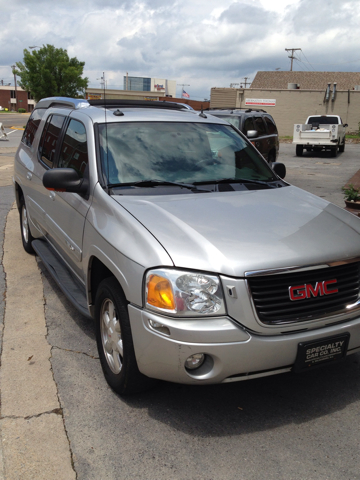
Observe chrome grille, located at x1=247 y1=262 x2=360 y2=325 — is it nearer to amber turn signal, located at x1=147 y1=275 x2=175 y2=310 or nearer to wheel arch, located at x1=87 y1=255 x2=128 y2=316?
amber turn signal, located at x1=147 y1=275 x2=175 y2=310

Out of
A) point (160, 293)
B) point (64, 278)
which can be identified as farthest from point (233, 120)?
point (160, 293)

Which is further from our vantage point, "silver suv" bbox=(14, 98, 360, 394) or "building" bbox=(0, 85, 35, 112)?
"building" bbox=(0, 85, 35, 112)

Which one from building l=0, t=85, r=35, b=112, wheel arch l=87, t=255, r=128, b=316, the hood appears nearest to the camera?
the hood

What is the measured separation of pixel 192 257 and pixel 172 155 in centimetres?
154

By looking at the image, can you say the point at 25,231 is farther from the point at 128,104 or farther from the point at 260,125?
the point at 260,125

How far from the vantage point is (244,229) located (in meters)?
3.01

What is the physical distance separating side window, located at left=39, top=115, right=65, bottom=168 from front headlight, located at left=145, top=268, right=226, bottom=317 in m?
2.57

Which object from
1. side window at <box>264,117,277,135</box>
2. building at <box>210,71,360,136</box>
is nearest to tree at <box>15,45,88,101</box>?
building at <box>210,71,360,136</box>

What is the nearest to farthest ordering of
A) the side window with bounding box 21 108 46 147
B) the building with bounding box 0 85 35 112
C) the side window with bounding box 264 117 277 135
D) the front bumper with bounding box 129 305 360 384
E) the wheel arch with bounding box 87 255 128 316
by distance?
1. the front bumper with bounding box 129 305 360 384
2. the wheel arch with bounding box 87 255 128 316
3. the side window with bounding box 21 108 46 147
4. the side window with bounding box 264 117 277 135
5. the building with bounding box 0 85 35 112

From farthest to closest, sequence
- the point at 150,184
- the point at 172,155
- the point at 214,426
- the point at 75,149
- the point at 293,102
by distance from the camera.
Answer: the point at 293,102
the point at 75,149
the point at 172,155
the point at 150,184
the point at 214,426

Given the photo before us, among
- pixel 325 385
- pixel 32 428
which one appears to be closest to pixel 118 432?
pixel 32 428

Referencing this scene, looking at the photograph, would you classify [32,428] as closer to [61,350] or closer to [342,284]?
[61,350]

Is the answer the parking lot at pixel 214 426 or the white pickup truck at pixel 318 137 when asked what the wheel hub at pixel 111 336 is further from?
the white pickup truck at pixel 318 137

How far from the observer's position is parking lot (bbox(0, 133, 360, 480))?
103 inches
